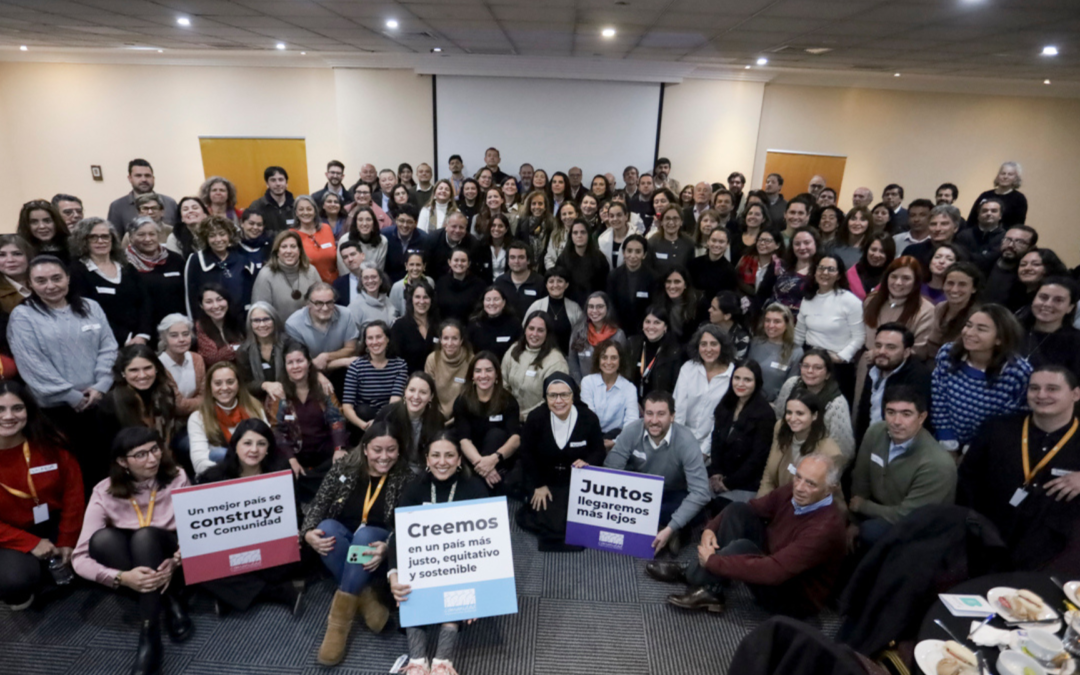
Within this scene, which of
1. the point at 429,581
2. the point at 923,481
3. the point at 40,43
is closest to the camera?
the point at 429,581

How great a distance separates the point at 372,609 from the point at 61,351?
94.6 inches

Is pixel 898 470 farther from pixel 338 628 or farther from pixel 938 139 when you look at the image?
pixel 938 139

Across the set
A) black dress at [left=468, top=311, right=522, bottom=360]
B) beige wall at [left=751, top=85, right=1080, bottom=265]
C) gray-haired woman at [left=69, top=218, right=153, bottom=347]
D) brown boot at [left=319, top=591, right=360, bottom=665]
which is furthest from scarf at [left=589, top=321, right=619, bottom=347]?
beige wall at [left=751, top=85, right=1080, bottom=265]

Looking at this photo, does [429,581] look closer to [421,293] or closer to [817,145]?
[421,293]

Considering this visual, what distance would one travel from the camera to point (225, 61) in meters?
9.32

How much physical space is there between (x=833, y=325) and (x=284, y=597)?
3.98 metres

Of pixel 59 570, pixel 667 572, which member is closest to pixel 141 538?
pixel 59 570

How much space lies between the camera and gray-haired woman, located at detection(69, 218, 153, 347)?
3705 mm

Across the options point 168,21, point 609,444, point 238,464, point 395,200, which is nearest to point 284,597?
point 238,464

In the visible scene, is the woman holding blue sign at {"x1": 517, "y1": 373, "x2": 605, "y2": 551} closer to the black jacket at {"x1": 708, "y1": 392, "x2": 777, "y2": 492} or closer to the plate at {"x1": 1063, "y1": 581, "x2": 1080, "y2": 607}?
the black jacket at {"x1": 708, "y1": 392, "x2": 777, "y2": 492}

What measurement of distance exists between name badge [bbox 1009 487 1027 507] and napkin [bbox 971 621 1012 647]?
3.73 ft

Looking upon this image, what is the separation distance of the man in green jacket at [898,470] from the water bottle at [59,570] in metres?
4.21

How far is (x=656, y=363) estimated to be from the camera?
422 centimetres

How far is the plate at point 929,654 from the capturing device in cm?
179
